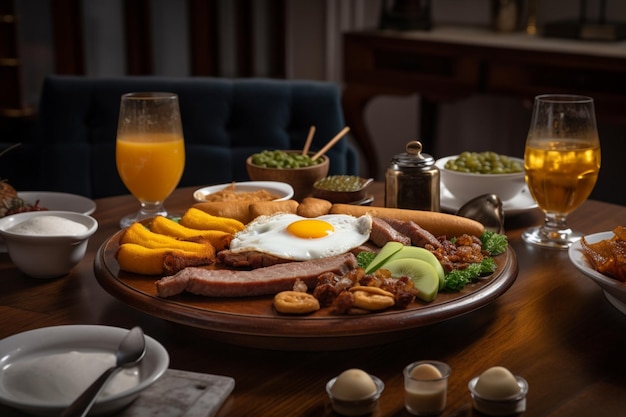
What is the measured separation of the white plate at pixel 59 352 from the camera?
997mm

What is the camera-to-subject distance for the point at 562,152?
1688mm

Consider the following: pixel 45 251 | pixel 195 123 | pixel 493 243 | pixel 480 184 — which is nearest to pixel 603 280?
pixel 493 243

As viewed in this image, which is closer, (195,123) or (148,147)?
(148,147)

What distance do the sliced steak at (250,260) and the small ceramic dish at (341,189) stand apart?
42 centimetres

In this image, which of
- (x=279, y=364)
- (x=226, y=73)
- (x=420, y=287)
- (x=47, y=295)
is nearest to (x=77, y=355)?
(x=279, y=364)

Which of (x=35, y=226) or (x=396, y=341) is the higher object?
(x=35, y=226)

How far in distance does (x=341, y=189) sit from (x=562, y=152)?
0.46 meters

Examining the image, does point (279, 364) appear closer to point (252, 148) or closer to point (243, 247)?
point (243, 247)

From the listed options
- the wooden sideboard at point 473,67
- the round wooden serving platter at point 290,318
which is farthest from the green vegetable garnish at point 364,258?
the wooden sideboard at point 473,67

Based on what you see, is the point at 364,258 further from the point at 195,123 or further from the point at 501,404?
the point at 195,123

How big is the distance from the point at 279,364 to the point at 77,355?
0.28m

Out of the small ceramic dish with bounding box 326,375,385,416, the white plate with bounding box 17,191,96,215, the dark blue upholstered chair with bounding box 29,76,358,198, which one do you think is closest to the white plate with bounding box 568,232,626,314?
the small ceramic dish with bounding box 326,375,385,416

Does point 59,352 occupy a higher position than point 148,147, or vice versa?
point 148,147

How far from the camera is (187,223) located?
1.60 metres
